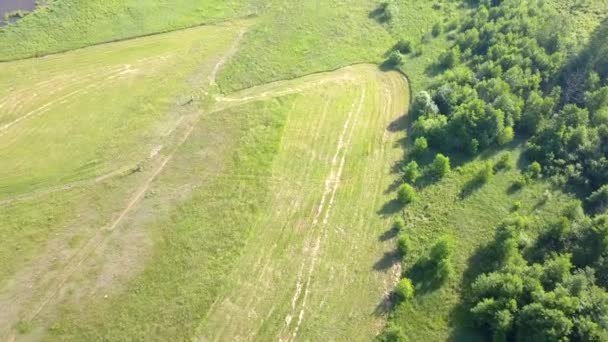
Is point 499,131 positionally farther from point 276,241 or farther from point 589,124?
point 276,241

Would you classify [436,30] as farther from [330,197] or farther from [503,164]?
[330,197]

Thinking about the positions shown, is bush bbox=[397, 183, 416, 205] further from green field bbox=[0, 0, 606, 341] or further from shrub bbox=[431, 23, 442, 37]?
shrub bbox=[431, 23, 442, 37]

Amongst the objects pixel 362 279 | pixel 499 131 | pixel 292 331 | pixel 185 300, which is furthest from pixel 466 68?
pixel 185 300

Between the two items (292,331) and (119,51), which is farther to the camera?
(119,51)

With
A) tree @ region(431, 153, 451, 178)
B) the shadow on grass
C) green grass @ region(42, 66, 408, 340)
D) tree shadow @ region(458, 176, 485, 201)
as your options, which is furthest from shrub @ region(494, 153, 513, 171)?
green grass @ region(42, 66, 408, 340)

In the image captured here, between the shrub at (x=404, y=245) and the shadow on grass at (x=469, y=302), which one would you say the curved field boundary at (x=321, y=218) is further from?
the shadow on grass at (x=469, y=302)

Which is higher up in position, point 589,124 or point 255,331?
point 589,124
